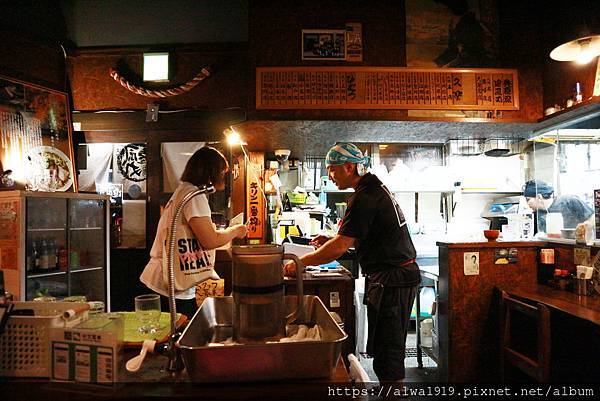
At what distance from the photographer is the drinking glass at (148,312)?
1593 millimetres

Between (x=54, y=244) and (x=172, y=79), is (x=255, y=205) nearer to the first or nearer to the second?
(x=172, y=79)

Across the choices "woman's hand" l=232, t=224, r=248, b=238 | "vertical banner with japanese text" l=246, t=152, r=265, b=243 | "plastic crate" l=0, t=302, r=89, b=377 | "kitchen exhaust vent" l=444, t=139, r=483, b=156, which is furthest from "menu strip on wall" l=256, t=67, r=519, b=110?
"plastic crate" l=0, t=302, r=89, b=377

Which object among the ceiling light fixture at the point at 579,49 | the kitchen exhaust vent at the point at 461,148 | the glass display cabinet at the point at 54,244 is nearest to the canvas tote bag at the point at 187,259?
the glass display cabinet at the point at 54,244

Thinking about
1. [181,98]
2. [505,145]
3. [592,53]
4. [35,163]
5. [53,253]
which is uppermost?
[181,98]

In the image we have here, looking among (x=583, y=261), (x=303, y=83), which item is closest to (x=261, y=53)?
(x=303, y=83)

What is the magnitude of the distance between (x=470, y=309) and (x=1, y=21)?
5.26 meters

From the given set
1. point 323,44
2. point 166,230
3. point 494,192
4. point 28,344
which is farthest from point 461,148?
point 28,344

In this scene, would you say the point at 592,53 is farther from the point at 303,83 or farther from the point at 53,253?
the point at 53,253

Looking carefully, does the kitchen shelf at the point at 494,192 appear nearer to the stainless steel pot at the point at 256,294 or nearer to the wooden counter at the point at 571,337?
the wooden counter at the point at 571,337

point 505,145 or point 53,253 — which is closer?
point 53,253

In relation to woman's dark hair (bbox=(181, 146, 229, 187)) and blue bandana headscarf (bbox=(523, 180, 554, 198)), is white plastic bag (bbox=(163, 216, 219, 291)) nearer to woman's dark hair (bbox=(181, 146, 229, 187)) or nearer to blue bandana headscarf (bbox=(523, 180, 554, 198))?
woman's dark hair (bbox=(181, 146, 229, 187))

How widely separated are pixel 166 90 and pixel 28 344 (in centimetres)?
361

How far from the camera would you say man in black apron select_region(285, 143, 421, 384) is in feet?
8.12

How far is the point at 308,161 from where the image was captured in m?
5.54
